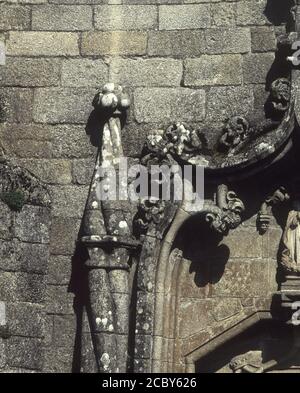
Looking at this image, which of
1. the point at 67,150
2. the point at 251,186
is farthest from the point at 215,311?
the point at 67,150

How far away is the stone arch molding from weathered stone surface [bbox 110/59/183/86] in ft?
1.66

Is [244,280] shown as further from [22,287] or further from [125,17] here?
[125,17]

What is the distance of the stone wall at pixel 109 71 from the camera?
10828 millimetres

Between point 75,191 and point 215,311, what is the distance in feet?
4.94

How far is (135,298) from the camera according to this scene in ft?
33.9

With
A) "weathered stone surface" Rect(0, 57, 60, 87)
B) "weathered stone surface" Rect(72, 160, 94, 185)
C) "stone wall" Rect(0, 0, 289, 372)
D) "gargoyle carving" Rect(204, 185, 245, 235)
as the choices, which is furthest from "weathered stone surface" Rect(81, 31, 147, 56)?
"gargoyle carving" Rect(204, 185, 245, 235)

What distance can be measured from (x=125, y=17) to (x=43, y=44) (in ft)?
2.38

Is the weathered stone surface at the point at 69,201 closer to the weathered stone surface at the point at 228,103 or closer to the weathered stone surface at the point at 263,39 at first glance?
the weathered stone surface at the point at 228,103

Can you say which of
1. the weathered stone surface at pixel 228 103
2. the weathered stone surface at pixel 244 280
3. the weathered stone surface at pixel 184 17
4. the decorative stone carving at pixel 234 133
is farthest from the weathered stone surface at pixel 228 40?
the weathered stone surface at pixel 244 280

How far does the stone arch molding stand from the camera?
10.2 m

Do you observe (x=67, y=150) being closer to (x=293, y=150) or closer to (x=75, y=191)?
(x=75, y=191)

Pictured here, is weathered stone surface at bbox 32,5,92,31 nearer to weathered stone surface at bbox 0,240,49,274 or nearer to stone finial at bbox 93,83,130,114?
stone finial at bbox 93,83,130,114

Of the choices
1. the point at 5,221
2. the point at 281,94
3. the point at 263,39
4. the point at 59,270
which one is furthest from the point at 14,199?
the point at 263,39

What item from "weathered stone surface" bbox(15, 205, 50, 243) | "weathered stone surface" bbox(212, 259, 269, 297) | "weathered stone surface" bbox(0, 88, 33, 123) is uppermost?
"weathered stone surface" bbox(0, 88, 33, 123)
